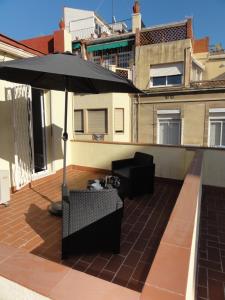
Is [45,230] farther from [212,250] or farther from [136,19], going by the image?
[136,19]

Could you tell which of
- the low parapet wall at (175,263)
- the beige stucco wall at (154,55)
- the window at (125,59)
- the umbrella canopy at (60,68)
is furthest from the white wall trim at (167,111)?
the low parapet wall at (175,263)

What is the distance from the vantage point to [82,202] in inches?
96.9

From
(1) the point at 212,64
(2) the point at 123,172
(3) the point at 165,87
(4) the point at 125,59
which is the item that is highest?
(1) the point at 212,64

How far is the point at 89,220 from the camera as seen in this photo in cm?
251

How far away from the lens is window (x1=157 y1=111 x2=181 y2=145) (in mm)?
12266

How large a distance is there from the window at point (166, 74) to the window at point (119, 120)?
112 inches

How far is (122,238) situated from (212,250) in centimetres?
122

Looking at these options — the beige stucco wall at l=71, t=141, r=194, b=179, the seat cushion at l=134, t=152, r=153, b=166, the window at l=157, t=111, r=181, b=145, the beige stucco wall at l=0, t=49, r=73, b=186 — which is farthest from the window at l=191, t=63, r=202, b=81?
the seat cushion at l=134, t=152, r=153, b=166

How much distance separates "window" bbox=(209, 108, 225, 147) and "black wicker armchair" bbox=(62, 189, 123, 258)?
10.5 m

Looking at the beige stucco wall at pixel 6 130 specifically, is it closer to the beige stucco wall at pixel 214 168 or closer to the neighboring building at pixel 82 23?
the beige stucco wall at pixel 214 168

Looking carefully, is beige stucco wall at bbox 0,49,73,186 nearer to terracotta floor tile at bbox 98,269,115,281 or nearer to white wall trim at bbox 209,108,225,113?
terracotta floor tile at bbox 98,269,115,281

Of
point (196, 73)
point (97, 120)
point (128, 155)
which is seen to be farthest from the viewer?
point (196, 73)

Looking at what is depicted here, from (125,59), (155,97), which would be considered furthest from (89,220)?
(125,59)

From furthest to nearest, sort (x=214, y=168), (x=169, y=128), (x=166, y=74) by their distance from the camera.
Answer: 1. (x=166, y=74)
2. (x=169, y=128)
3. (x=214, y=168)
